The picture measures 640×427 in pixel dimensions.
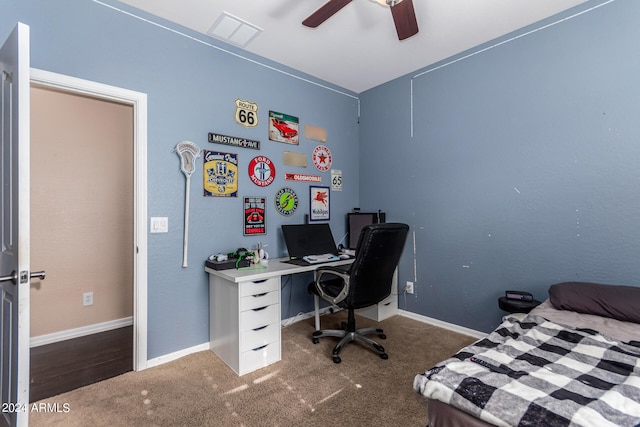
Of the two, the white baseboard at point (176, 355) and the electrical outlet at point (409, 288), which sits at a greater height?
the electrical outlet at point (409, 288)

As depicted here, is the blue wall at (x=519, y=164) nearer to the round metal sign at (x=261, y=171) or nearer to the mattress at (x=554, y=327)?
the mattress at (x=554, y=327)

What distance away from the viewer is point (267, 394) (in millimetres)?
1914

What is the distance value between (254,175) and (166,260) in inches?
41.8

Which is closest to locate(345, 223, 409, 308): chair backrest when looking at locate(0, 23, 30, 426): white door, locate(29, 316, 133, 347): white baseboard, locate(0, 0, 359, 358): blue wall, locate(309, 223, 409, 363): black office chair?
locate(309, 223, 409, 363): black office chair

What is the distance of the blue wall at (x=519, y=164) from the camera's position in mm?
2080

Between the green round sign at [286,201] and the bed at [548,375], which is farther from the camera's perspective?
the green round sign at [286,201]

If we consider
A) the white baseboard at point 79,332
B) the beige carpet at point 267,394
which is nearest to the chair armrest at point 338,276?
the beige carpet at point 267,394

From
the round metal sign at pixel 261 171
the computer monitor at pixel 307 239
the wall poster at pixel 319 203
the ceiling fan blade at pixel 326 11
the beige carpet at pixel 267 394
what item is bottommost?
the beige carpet at pixel 267 394

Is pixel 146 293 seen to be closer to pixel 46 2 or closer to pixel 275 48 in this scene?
pixel 46 2

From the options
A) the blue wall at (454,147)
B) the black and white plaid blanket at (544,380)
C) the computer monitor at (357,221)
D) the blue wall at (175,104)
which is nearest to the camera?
the black and white plaid blanket at (544,380)

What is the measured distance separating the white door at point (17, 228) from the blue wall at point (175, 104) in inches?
30.7

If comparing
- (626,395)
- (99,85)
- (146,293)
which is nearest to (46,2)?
(99,85)

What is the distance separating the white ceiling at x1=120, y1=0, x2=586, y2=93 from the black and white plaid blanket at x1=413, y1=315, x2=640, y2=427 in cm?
229

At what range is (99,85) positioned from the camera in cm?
204
